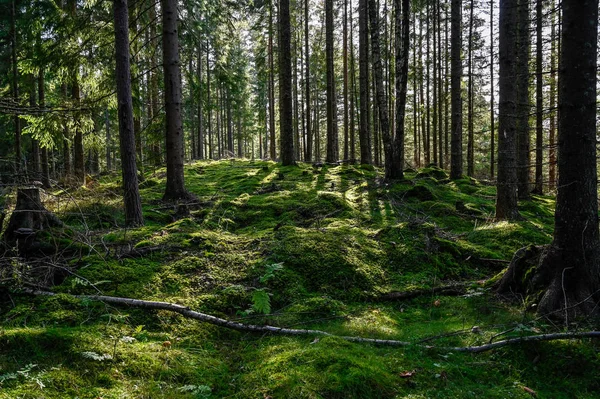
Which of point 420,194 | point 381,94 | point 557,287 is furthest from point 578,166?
point 381,94

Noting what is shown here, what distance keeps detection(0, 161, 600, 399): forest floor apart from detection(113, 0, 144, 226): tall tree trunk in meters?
0.51

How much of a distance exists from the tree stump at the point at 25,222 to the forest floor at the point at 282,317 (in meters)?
0.27

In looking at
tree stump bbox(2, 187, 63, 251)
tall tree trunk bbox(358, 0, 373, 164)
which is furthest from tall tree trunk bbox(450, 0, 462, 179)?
tree stump bbox(2, 187, 63, 251)

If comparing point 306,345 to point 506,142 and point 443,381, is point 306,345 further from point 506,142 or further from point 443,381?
point 506,142

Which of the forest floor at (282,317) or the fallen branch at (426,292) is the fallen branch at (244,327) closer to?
the forest floor at (282,317)

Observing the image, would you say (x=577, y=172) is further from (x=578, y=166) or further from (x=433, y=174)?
(x=433, y=174)

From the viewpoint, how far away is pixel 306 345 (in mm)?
3395

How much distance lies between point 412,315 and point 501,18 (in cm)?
707

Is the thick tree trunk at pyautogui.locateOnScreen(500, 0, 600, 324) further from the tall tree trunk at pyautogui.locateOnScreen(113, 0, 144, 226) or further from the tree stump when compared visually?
the tall tree trunk at pyautogui.locateOnScreen(113, 0, 144, 226)

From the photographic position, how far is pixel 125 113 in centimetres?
660

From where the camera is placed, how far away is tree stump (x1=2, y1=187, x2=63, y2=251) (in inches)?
176

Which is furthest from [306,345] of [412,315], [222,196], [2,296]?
[222,196]

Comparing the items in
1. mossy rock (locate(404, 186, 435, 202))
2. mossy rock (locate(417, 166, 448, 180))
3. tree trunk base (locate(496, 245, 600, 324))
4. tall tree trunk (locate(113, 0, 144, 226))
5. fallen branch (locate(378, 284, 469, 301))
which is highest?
tall tree trunk (locate(113, 0, 144, 226))

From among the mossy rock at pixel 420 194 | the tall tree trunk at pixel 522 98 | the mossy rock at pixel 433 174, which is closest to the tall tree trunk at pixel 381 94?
the mossy rock at pixel 420 194
